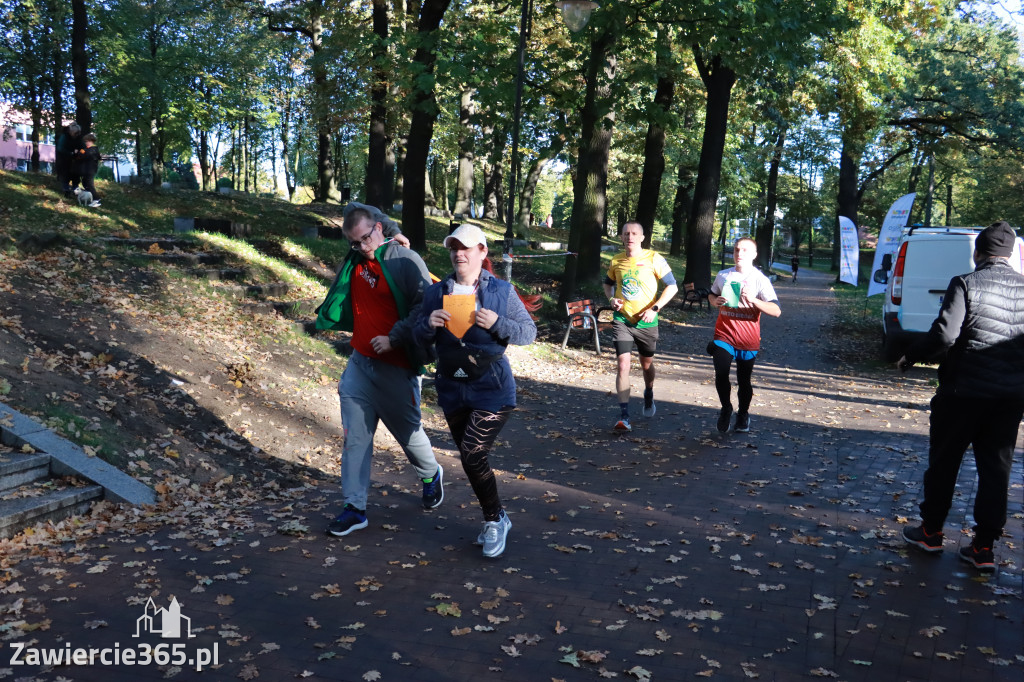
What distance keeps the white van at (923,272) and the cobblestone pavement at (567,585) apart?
6.67 metres

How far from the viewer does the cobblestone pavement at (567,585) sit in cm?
397

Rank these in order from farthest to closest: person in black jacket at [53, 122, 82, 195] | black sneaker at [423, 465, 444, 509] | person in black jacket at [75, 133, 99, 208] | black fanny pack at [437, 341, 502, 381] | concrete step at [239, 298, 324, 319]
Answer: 1. person in black jacket at [53, 122, 82, 195]
2. person in black jacket at [75, 133, 99, 208]
3. concrete step at [239, 298, 324, 319]
4. black sneaker at [423, 465, 444, 509]
5. black fanny pack at [437, 341, 502, 381]

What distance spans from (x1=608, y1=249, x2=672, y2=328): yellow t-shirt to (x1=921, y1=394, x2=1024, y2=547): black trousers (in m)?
4.26

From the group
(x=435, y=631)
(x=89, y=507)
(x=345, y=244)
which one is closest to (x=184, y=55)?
(x=345, y=244)

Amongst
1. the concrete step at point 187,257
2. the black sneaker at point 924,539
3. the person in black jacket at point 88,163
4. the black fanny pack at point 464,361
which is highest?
the person in black jacket at point 88,163

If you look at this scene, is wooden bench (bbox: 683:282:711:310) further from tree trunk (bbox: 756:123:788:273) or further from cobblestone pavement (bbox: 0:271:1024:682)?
tree trunk (bbox: 756:123:788:273)

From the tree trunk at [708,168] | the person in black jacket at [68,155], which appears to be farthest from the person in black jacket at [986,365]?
the tree trunk at [708,168]

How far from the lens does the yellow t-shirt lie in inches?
368

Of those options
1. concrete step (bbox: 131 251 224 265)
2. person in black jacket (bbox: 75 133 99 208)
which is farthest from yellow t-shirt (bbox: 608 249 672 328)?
person in black jacket (bbox: 75 133 99 208)

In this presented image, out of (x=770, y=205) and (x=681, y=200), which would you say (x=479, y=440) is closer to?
(x=681, y=200)

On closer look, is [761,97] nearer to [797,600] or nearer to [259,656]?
[797,600]

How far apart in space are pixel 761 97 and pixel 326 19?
11.7 m

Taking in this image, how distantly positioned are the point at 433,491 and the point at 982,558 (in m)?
3.58

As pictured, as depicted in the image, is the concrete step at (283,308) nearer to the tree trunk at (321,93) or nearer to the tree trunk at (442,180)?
the tree trunk at (321,93)
